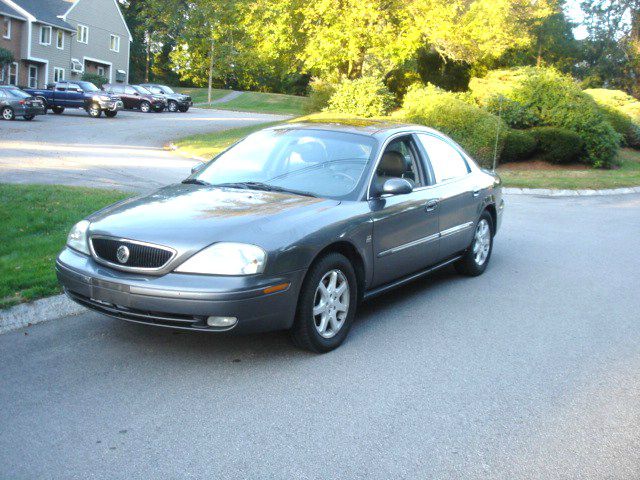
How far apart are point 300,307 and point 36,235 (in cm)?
420

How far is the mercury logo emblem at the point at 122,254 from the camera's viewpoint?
4.75 meters

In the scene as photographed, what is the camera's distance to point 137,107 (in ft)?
148

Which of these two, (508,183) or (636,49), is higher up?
(636,49)

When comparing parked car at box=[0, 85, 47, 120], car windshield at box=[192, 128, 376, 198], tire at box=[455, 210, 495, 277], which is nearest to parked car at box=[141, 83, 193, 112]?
parked car at box=[0, 85, 47, 120]

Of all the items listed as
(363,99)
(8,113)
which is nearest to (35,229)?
(363,99)

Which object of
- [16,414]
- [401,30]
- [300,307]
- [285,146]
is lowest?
[16,414]

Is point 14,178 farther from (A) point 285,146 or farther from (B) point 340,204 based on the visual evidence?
(B) point 340,204

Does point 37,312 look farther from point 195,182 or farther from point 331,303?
point 331,303

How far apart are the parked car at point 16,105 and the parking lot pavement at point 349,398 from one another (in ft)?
90.1

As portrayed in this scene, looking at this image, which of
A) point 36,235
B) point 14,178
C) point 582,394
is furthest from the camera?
point 14,178

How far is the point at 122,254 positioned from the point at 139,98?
42086 millimetres

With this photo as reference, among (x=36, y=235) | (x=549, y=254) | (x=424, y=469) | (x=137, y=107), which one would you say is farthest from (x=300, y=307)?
(x=137, y=107)

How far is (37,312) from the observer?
576 centimetres

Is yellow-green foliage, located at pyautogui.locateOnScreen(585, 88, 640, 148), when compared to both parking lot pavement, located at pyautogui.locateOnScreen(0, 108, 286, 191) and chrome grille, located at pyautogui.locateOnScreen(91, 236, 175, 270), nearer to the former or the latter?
parking lot pavement, located at pyautogui.locateOnScreen(0, 108, 286, 191)
